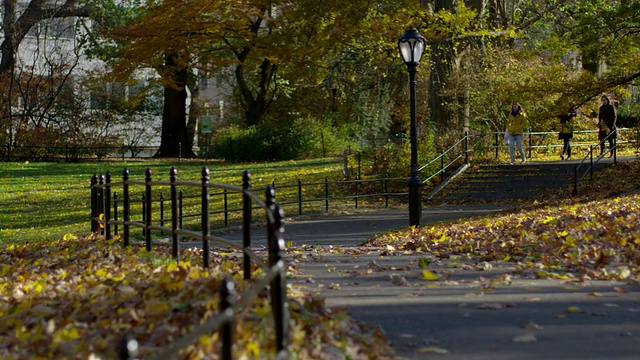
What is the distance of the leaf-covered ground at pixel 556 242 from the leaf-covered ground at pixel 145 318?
3667 millimetres

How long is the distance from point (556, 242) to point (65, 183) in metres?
24.6

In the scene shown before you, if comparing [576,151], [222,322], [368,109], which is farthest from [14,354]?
[368,109]

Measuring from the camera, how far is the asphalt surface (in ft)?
22.8

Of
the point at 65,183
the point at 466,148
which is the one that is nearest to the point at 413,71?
the point at 466,148

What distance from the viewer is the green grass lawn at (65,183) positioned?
79.3ft

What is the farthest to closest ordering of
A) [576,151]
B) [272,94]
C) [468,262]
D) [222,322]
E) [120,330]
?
1. [272,94]
2. [576,151]
3. [468,262]
4. [120,330]
5. [222,322]

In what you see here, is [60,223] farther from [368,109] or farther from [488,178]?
[368,109]

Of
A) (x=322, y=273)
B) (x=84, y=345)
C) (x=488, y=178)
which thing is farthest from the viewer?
(x=488, y=178)

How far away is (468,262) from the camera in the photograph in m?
12.2

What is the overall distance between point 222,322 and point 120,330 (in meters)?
2.74

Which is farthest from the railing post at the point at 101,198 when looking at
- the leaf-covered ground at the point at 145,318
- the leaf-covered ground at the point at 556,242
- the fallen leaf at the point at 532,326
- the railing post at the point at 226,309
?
the railing post at the point at 226,309

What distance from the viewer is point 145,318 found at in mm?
6863

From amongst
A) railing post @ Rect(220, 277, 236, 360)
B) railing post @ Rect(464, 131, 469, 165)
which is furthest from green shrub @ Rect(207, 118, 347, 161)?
railing post @ Rect(220, 277, 236, 360)

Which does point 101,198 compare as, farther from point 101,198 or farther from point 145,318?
point 145,318
